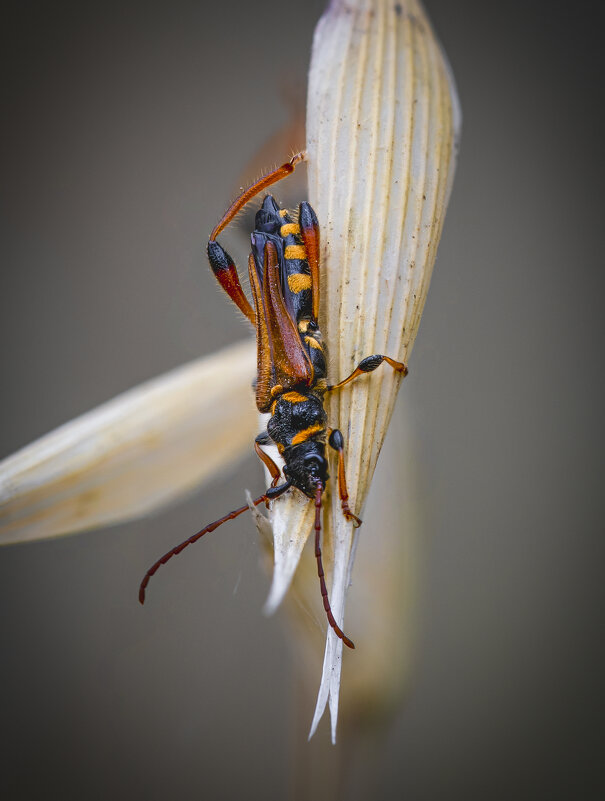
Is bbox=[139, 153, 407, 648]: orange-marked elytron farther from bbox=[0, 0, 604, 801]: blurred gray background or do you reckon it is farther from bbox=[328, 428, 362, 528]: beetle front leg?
bbox=[0, 0, 604, 801]: blurred gray background

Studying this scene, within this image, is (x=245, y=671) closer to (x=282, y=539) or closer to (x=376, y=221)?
(x=282, y=539)

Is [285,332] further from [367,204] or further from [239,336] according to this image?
[239,336]

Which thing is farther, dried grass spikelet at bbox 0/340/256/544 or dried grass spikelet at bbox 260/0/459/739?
dried grass spikelet at bbox 0/340/256/544

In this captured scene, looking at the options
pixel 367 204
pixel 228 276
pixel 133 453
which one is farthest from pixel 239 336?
pixel 367 204

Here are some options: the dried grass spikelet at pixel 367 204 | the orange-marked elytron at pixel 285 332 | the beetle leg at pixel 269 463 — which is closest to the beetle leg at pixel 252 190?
the orange-marked elytron at pixel 285 332

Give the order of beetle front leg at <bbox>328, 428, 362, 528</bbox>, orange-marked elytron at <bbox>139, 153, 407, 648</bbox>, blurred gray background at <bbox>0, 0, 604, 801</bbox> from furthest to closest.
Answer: blurred gray background at <bbox>0, 0, 604, 801</bbox> < orange-marked elytron at <bbox>139, 153, 407, 648</bbox> < beetle front leg at <bbox>328, 428, 362, 528</bbox>

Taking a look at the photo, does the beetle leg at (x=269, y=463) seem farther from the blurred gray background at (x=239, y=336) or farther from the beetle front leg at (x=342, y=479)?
the blurred gray background at (x=239, y=336)

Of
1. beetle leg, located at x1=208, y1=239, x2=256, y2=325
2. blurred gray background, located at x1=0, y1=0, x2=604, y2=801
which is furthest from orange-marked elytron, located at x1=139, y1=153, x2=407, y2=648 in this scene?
blurred gray background, located at x1=0, y1=0, x2=604, y2=801
